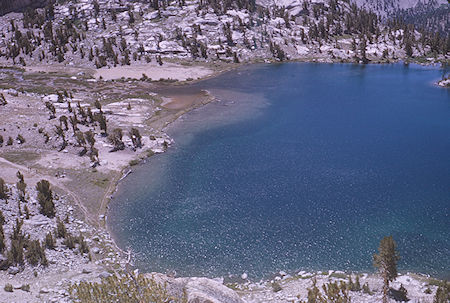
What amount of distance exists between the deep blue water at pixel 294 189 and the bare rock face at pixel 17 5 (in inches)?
2839

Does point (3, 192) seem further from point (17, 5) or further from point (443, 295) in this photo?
point (17, 5)

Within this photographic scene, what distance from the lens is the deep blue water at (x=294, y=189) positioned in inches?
1044

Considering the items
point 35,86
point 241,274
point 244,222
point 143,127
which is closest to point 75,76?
point 35,86

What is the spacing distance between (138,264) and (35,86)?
52.1m

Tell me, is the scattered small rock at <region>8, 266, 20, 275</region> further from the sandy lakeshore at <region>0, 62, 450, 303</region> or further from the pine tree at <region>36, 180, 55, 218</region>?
the pine tree at <region>36, 180, 55, 218</region>

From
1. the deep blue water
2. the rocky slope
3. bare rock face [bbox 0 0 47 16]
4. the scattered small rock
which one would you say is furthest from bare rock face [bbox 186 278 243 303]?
bare rock face [bbox 0 0 47 16]

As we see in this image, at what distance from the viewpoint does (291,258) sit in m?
25.9

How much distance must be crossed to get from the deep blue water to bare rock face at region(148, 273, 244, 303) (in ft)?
26.9

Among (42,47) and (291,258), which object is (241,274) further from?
(42,47)

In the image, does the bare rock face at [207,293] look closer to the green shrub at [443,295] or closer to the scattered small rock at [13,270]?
the green shrub at [443,295]

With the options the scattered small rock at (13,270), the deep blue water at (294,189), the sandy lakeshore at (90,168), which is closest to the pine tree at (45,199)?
the sandy lakeshore at (90,168)

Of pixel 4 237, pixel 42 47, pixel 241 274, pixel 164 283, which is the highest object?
pixel 42 47

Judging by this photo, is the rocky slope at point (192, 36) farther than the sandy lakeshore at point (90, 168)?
Yes

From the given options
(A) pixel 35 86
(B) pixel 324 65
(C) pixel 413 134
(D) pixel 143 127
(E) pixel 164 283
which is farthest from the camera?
(B) pixel 324 65
